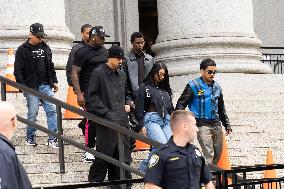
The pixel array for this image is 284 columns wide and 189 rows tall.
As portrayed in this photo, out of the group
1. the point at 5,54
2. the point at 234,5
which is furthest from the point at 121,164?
the point at 234,5

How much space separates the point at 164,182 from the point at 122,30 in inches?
704

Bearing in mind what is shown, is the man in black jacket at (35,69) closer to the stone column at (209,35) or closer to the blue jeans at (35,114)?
the blue jeans at (35,114)

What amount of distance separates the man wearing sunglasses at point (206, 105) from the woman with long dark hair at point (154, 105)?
244mm

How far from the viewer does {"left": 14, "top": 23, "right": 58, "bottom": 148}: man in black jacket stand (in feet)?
35.0

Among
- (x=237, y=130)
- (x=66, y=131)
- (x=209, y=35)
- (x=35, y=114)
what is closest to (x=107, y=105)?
(x=35, y=114)

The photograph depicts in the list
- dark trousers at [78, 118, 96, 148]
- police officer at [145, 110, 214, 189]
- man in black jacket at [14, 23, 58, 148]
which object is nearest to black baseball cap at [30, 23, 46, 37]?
man in black jacket at [14, 23, 58, 148]

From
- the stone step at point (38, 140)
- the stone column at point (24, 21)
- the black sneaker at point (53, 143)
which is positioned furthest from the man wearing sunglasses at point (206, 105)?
the stone column at point (24, 21)

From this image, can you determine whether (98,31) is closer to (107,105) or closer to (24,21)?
(107,105)

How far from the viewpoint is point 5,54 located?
15.2 meters

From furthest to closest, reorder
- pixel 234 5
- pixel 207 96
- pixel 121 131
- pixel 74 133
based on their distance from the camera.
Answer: pixel 234 5 < pixel 74 133 < pixel 207 96 < pixel 121 131

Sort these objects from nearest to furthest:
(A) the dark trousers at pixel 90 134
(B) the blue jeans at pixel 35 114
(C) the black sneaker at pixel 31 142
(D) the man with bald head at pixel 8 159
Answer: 1. (D) the man with bald head at pixel 8 159
2. (A) the dark trousers at pixel 90 134
3. (C) the black sneaker at pixel 31 142
4. (B) the blue jeans at pixel 35 114

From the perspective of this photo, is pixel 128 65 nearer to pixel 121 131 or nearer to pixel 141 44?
pixel 141 44

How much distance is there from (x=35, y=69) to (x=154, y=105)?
210 centimetres

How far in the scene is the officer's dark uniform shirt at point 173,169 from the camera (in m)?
5.79
